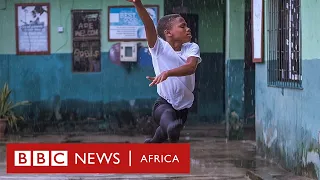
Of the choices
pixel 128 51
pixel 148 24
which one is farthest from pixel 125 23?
pixel 148 24

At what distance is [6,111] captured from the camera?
584 inches

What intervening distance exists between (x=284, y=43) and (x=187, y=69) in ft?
23.0

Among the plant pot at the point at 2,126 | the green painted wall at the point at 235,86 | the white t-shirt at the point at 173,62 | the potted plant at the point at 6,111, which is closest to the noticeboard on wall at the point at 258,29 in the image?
the green painted wall at the point at 235,86

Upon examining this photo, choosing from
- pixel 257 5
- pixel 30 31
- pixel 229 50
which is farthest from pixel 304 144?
pixel 30 31

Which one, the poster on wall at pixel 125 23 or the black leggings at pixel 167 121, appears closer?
the black leggings at pixel 167 121

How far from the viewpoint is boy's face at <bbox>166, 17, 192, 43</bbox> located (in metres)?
3.35

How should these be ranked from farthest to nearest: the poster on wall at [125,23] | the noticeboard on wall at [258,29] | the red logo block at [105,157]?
the poster on wall at [125,23]
the noticeboard on wall at [258,29]
the red logo block at [105,157]

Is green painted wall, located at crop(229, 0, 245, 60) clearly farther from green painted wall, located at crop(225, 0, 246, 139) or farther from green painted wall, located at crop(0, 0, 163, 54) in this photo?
green painted wall, located at crop(0, 0, 163, 54)

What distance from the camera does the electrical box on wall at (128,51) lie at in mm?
14898

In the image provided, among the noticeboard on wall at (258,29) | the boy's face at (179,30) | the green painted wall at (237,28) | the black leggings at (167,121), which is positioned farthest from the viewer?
the green painted wall at (237,28)

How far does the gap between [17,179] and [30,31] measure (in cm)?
644

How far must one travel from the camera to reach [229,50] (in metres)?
14.0

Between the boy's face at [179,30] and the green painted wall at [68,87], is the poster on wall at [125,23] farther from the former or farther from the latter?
the boy's face at [179,30]

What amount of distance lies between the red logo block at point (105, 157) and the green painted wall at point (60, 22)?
23.8ft
